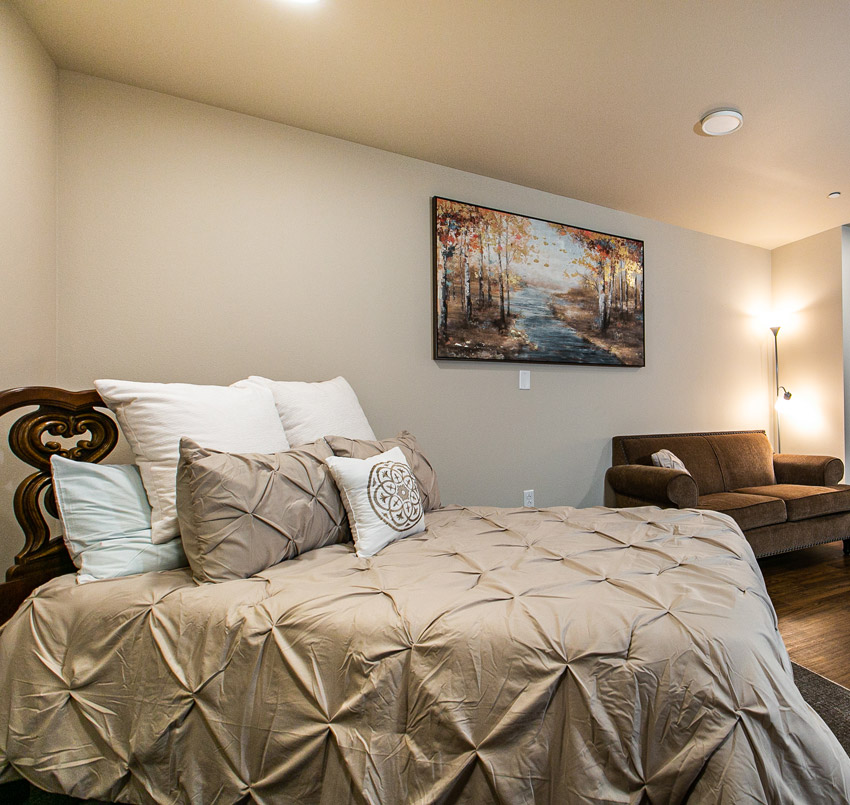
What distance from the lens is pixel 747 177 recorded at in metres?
3.08

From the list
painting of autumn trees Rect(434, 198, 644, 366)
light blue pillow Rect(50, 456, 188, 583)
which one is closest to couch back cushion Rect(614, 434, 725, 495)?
painting of autumn trees Rect(434, 198, 644, 366)

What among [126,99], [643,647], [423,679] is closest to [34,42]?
[126,99]

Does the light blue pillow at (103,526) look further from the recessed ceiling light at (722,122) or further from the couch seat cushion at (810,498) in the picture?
the couch seat cushion at (810,498)

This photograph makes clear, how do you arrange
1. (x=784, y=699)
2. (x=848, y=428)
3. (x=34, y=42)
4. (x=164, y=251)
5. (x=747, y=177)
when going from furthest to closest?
(x=848, y=428) → (x=747, y=177) → (x=164, y=251) → (x=34, y=42) → (x=784, y=699)

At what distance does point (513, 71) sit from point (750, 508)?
2770 millimetres

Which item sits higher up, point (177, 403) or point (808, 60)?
point (808, 60)

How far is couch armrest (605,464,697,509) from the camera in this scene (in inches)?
113

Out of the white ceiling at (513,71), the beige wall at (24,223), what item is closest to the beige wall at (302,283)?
the beige wall at (24,223)

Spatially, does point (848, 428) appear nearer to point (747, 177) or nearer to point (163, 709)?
point (747, 177)

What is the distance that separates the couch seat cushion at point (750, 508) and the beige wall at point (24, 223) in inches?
135

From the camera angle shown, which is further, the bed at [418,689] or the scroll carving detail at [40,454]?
the scroll carving detail at [40,454]

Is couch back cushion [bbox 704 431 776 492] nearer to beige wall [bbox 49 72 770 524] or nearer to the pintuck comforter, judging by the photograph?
beige wall [bbox 49 72 770 524]

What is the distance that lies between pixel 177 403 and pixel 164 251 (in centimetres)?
98

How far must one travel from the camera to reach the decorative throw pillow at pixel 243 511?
1.36 meters
